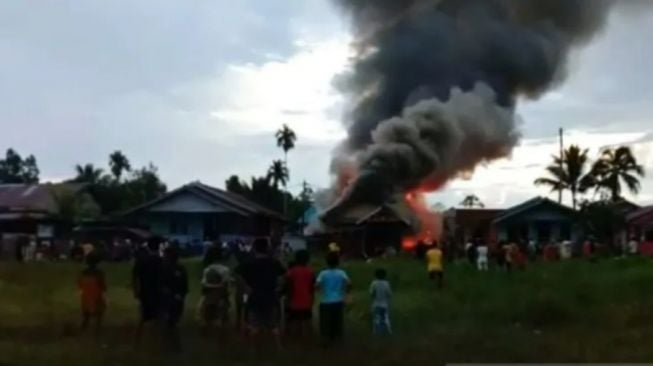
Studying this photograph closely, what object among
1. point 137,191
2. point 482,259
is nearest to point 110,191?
point 137,191

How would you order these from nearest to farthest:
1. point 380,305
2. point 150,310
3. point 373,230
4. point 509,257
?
point 150,310 < point 380,305 < point 509,257 < point 373,230

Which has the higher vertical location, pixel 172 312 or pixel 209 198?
pixel 209 198

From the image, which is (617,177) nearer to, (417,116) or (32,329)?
(417,116)

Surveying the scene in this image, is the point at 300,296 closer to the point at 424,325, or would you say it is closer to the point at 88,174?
the point at 424,325

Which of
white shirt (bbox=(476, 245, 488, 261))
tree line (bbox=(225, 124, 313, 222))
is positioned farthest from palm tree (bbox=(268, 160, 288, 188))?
white shirt (bbox=(476, 245, 488, 261))

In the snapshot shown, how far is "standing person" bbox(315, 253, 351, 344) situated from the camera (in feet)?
49.0

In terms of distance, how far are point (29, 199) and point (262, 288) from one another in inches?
2254

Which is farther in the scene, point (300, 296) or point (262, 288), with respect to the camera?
point (300, 296)

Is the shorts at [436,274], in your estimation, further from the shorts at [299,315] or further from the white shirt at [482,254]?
the shorts at [299,315]

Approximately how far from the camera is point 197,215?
2554 inches

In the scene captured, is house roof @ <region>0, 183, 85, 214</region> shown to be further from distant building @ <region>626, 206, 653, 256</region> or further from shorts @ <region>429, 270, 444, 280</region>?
shorts @ <region>429, 270, 444, 280</region>

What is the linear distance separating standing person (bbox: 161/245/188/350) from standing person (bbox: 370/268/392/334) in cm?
346

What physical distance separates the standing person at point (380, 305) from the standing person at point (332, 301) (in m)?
2.40

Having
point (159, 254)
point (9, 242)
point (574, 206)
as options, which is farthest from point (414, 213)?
point (159, 254)
